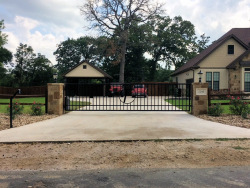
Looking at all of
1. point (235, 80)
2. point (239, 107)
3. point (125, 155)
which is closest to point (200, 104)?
point (239, 107)

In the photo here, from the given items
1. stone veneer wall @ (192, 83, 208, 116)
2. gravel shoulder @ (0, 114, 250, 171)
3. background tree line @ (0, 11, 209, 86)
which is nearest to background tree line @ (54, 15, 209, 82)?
background tree line @ (0, 11, 209, 86)

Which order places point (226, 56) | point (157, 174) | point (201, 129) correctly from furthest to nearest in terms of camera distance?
point (226, 56), point (201, 129), point (157, 174)

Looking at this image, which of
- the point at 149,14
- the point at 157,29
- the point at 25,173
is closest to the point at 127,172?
the point at 25,173

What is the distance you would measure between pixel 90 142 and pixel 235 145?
3.56 metres

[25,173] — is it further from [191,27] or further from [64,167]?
[191,27]

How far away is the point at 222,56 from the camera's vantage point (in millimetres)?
21781

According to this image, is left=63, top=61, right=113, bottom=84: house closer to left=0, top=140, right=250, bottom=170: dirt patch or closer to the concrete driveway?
the concrete driveway

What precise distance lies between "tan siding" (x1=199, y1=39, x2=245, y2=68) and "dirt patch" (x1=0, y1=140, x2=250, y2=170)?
17.9 metres

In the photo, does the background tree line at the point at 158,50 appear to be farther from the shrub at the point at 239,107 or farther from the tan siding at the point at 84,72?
the shrub at the point at 239,107

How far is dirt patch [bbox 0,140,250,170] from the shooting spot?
13.2ft

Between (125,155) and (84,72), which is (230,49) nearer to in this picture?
(84,72)

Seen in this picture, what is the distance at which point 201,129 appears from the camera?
6.91 meters

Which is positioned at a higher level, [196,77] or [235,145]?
[196,77]

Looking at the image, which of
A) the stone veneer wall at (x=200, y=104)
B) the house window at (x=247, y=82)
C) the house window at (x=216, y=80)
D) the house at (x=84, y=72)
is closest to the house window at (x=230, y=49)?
the house window at (x=216, y=80)
